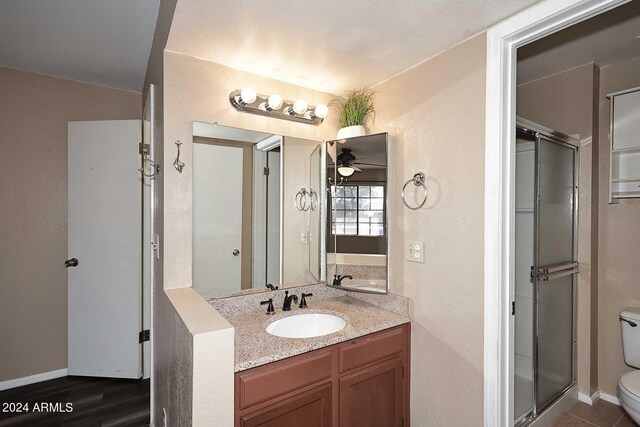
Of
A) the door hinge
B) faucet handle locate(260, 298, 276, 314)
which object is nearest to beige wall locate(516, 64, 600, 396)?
faucet handle locate(260, 298, 276, 314)

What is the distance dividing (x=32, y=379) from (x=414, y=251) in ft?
10.4

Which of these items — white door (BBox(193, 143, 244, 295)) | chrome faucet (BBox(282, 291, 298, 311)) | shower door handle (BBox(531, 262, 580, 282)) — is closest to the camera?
white door (BBox(193, 143, 244, 295))

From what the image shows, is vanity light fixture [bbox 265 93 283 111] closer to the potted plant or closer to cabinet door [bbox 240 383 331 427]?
the potted plant

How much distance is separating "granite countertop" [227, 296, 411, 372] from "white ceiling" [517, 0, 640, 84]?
193 cm

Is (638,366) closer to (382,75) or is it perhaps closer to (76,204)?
(382,75)

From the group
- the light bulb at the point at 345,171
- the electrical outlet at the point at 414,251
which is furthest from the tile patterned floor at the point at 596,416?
the light bulb at the point at 345,171

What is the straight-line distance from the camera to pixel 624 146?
2.25 meters

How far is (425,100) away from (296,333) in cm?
148

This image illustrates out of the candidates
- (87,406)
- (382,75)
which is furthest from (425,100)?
(87,406)

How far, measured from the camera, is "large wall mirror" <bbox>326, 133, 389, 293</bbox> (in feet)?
6.37

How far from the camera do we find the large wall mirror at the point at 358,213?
1.94 meters

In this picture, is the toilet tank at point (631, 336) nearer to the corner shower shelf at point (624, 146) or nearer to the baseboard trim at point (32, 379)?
the corner shower shelf at point (624, 146)

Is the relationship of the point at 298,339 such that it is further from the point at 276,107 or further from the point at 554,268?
the point at 554,268

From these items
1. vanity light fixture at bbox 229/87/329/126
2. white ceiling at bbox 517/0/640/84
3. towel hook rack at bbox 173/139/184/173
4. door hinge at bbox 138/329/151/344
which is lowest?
door hinge at bbox 138/329/151/344
